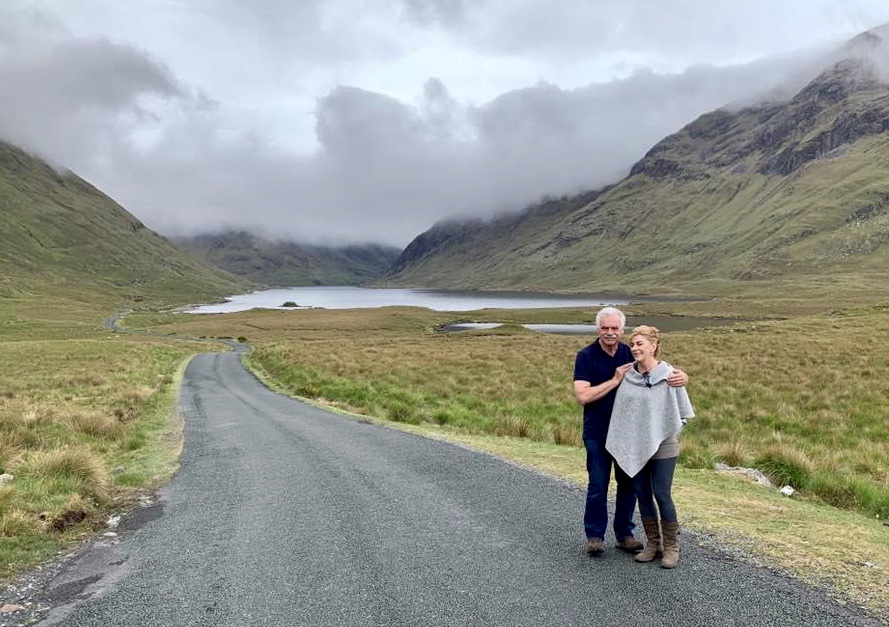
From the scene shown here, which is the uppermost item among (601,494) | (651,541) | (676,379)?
(676,379)

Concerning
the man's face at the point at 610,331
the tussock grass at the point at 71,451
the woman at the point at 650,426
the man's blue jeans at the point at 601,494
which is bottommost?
the tussock grass at the point at 71,451

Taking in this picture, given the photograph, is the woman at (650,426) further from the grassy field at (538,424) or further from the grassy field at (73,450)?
the grassy field at (73,450)

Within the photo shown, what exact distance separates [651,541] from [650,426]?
146 cm

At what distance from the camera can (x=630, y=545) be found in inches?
275

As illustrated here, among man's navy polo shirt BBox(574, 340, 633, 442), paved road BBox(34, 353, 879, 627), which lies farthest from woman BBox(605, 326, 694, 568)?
paved road BBox(34, 353, 879, 627)

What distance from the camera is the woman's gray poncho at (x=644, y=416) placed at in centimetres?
642

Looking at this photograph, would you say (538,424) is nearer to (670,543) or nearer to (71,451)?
(71,451)

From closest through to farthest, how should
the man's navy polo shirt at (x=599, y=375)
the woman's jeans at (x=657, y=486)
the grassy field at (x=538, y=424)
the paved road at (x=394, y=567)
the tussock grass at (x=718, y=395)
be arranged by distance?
→ the paved road at (x=394, y=567)
the woman's jeans at (x=657, y=486)
the man's navy polo shirt at (x=599, y=375)
the grassy field at (x=538, y=424)
the tussock grass at (x=718, y=395)

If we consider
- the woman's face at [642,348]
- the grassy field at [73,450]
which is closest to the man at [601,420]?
the woman's face at [642,348]

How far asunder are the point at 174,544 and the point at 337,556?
2.55 meters

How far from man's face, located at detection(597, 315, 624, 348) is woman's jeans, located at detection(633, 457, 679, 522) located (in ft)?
4.58

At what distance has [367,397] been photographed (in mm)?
28391

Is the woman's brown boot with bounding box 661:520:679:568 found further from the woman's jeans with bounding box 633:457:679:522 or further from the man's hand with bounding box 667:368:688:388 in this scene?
the man's hand with bounding box 667:368:688:388

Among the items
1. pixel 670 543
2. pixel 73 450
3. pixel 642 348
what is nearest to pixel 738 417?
pixel 670 543
